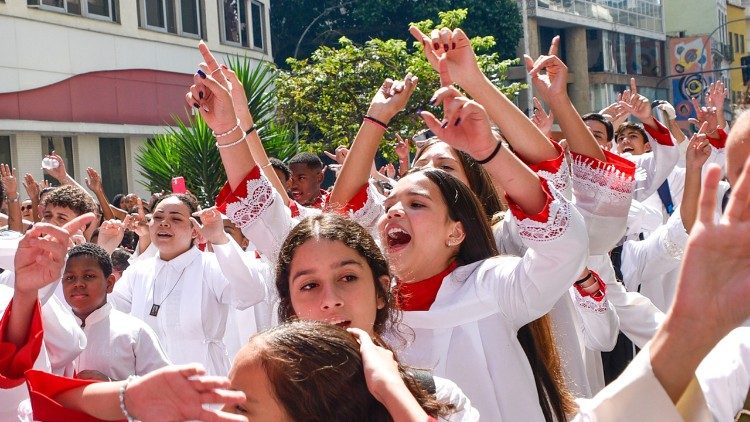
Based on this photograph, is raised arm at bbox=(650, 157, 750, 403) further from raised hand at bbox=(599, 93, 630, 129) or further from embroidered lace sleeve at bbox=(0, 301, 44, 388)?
raised hand at bbox=(599, 93, 630, 129)

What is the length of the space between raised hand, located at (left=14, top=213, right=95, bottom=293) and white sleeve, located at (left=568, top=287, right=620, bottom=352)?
2.00m

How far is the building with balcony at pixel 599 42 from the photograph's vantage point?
42281 millimetres

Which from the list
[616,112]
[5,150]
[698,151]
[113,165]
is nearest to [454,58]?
[698,151]

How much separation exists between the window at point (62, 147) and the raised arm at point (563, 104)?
1604 cm

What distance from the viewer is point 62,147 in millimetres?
19469

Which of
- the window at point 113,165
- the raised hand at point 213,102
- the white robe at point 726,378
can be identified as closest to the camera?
the white robe at point 726,378

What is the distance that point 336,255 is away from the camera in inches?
126

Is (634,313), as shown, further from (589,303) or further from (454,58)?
(454,58)

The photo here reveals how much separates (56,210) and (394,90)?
3.26 meters

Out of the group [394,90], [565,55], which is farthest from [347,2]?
[394,90]

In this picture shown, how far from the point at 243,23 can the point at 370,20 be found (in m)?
12.1

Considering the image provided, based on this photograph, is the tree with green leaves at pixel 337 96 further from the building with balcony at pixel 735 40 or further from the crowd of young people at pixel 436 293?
the building with balcony at pixel 735 40

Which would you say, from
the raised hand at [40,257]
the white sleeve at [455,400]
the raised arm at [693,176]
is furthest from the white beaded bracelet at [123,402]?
the raised arm at [693,176]

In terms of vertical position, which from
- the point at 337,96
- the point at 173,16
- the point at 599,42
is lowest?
the point at 337,96
